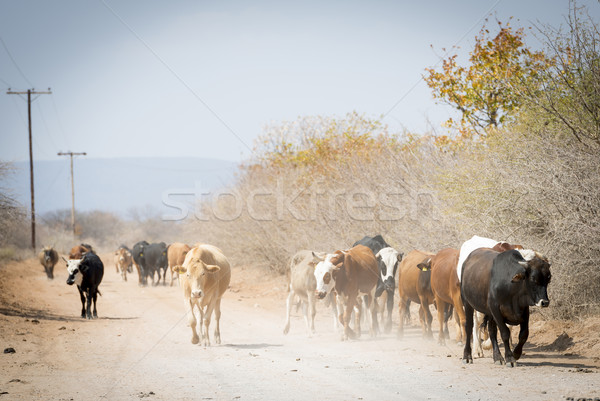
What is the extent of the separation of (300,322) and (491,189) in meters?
5.96

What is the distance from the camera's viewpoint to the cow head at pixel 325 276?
1350 centimetres

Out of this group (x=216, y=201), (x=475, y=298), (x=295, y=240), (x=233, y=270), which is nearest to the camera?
(x=475, y=298)

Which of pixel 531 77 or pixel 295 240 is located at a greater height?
pixel 531 77

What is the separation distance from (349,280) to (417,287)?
1.38 metres

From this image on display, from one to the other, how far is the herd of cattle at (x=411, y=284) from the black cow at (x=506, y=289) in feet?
0.04

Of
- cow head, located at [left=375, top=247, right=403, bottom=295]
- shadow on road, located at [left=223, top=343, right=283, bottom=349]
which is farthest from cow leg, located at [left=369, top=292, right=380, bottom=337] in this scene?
shadow on road, located at [left=223, top=343, right=283, bottom=349]

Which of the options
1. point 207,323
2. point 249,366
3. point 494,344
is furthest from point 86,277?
point 494,344

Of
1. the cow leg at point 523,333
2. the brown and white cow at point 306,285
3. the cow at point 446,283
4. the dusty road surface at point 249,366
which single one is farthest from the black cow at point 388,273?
the cow leg at point 523,333

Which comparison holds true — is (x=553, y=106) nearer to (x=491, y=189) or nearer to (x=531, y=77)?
(x=491, y=189)

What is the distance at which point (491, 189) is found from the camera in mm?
13648

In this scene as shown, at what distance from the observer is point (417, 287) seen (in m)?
13.8

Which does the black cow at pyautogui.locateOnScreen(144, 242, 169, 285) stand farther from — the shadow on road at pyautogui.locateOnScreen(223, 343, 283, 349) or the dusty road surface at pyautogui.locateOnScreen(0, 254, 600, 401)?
the shadow on road at pyautogui.locateOnScreen(223, 343, 283, 349)

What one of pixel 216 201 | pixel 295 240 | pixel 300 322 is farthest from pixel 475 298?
pixel 216 201

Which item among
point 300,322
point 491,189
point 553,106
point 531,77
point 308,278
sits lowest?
point 300,322
